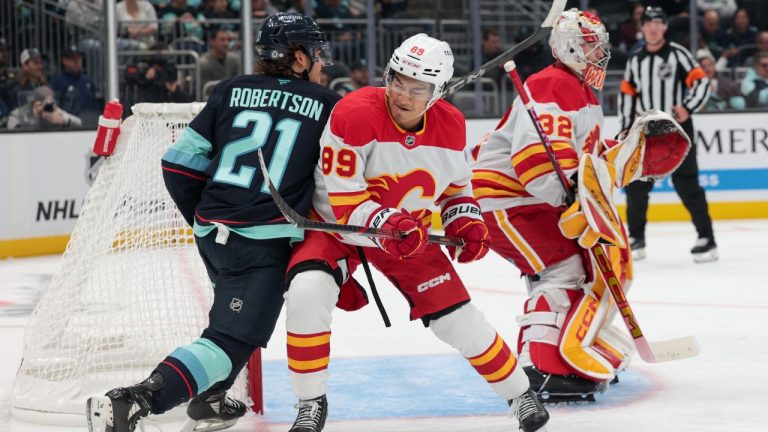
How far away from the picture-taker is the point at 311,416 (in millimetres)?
2688

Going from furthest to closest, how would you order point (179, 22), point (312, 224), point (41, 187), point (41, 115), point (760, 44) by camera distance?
point (760, 44)
point (179, 22)
point (41, 115)
point (41, 187)
point (312, 224)

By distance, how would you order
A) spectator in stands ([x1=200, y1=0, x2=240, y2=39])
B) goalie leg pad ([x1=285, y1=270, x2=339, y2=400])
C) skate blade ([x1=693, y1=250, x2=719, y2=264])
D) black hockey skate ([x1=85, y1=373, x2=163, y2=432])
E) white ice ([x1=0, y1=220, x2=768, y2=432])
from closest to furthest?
black hockey skate ([x1=85, y1=373, x2=163, y2=432]), goalie leg pad ([x1=285, y1=270, x2=339, y2=400]), white ice ([x1=0, y1=220, x2=768, y2=432]), skate blade ([x1=693, y1=250, x2=719, y2=264]), spectator in stands ([x1=200, y1=0, x2=240, y2=39])

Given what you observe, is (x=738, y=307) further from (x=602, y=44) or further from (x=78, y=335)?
(x=78, y=335)

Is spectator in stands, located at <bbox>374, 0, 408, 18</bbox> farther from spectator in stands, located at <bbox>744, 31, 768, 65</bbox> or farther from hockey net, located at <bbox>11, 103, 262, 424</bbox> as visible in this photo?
hockey net, located at <bbox>11, 103, 262, 424</bbox>

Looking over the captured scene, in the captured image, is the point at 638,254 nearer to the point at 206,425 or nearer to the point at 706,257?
the point at 706,257

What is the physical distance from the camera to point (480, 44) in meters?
8.87

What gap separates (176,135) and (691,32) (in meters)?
6.55

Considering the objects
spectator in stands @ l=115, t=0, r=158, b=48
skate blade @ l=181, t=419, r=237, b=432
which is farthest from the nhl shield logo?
spectator in stands @ l=115, t=0, r=158, b=48

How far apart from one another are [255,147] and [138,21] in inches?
214

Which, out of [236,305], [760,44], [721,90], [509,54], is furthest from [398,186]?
[760,44]

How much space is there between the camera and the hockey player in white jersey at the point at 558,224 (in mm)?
3348

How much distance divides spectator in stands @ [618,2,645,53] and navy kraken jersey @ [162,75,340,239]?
7247 mm

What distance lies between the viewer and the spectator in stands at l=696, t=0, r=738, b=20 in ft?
31.9

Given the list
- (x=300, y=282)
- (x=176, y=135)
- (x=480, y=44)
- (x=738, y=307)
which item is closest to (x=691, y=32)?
(x=480, y=44)
